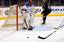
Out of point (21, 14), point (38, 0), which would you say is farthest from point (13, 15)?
point (38, 0)

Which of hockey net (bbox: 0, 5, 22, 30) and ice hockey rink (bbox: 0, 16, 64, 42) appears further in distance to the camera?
hockey net (bbox: 0, 5, 22, 30)

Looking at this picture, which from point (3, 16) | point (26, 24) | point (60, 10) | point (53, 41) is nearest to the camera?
point (53, 41)

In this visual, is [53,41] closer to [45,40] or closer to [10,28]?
[45,40]

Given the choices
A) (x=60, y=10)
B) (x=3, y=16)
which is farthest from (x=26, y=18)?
(x=60, y=10)

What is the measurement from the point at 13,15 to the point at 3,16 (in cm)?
306

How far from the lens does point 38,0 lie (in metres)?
12.9

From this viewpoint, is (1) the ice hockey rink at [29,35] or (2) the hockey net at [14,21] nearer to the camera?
(1) the ice hockey rink at [29,35]

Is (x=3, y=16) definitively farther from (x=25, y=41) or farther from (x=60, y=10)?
(x=25, y=41)

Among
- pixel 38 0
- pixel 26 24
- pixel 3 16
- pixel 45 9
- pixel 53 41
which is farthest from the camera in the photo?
pixel 38 0

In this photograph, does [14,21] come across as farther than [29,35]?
Yes

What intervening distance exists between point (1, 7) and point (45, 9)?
2.53 meters

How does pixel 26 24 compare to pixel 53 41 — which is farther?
pixel 26 24

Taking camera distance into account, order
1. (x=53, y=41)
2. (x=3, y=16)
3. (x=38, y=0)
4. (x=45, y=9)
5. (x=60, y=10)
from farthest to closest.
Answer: (x=60, y=10) → (x=38, y=0) → (x=3, y=16) → (x=45, y=9) → (x=53, y=41)

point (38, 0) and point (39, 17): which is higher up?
point (38, 0)
